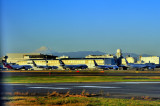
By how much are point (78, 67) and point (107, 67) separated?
1784 centimetres

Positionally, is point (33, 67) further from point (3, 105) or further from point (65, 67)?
point (3, 105)

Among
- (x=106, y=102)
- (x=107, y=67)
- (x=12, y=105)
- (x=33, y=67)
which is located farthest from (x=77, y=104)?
(x=33, y=67)

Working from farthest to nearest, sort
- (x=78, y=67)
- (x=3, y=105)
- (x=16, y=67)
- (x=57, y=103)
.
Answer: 1. (x=78, y=67)
2. (x=16, y=67)
3. (x=57, y=103)
4. (x=3, y=105)

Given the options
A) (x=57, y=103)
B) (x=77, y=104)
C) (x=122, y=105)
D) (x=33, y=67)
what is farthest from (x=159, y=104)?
(x=33, y=67)

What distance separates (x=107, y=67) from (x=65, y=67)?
23431 millimetres

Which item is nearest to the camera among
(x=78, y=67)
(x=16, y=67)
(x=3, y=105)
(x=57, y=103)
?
(x=3, y=105)

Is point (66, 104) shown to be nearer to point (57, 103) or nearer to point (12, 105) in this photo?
point (57, 103)

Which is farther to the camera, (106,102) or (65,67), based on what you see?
(65,67)

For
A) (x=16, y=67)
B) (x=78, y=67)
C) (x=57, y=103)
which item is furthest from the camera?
(x=78, y=67)

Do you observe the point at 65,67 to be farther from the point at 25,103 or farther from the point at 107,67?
the point at 25,103

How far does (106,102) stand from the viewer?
22906mm

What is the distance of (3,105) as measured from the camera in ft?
67.7

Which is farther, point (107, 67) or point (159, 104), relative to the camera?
point (107, 67)

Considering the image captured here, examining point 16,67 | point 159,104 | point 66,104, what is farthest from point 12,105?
point 16,67
